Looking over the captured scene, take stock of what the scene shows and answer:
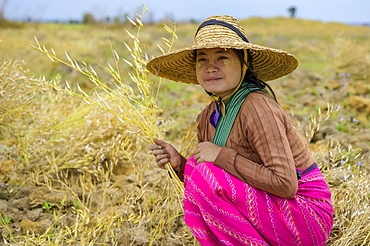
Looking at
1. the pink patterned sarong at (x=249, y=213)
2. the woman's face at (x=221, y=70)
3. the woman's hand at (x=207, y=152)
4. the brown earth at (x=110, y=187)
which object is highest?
the woman's face at (x=221, y=70)

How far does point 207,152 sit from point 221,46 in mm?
466

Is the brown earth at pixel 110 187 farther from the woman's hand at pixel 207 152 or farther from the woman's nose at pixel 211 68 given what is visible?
the woman's nose at pixel 211 68

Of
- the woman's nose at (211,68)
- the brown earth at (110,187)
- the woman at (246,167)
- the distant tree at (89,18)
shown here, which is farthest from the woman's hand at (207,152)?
the distant tree at (89,18)

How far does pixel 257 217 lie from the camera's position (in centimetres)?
165

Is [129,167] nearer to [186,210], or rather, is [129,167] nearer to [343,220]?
[186,210]

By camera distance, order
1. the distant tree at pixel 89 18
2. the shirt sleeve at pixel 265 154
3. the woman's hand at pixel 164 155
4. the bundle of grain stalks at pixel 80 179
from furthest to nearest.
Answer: the distant tree at pixel 89 18, the bundle of grain stalks at pixel 80 179, the woman's hand at pixel 164 155, the shirt sleeve at pixel 265 154

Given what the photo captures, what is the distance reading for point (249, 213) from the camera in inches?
65.0

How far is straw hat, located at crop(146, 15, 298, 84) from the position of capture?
1.73 metres

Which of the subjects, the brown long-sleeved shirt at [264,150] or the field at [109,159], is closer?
the brown long-sleeved shirt at [264,150]

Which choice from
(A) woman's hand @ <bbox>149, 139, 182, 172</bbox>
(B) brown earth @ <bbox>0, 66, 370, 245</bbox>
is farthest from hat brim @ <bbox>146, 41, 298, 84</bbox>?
(B) brown earth @ <bbox>0, 66, 370, 245</bbox>

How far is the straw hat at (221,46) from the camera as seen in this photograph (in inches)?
68.1

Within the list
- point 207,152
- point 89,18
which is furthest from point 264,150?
point 89,18

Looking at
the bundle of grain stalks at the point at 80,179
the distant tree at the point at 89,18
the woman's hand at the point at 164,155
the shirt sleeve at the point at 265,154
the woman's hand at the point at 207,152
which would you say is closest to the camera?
the shirt sleeve at the point at 265,154

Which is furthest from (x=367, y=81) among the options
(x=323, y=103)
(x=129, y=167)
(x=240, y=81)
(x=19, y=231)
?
(x=19, y=231)
